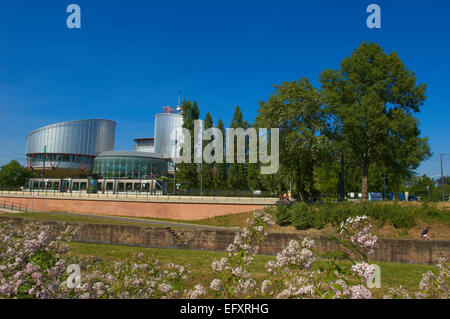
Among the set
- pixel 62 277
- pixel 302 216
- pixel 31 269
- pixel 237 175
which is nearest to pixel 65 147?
pixel 237 175

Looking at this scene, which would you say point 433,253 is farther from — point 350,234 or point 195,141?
point 195,141

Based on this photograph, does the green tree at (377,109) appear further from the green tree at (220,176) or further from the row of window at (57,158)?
the row of window at (57,158)

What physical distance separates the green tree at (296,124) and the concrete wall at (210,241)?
564 inches

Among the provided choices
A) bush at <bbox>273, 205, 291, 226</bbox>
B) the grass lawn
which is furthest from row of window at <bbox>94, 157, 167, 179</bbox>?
the grass lawn

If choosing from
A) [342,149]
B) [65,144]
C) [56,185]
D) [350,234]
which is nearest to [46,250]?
[350,234]

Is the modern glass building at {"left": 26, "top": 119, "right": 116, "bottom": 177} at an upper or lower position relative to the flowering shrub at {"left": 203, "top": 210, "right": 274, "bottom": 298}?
upper

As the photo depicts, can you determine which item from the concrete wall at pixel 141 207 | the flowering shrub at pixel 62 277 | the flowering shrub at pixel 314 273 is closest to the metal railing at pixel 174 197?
the concrete wall at pixel 141 207

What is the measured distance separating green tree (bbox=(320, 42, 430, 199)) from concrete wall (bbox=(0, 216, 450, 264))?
17.6 m

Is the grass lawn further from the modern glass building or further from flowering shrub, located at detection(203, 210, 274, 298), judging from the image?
the modern glass building

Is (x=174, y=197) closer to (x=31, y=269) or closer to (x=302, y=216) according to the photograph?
(x=302, y=216)

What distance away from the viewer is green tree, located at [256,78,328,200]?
1055 inches

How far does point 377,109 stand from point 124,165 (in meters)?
77.4

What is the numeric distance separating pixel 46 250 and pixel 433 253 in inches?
546
